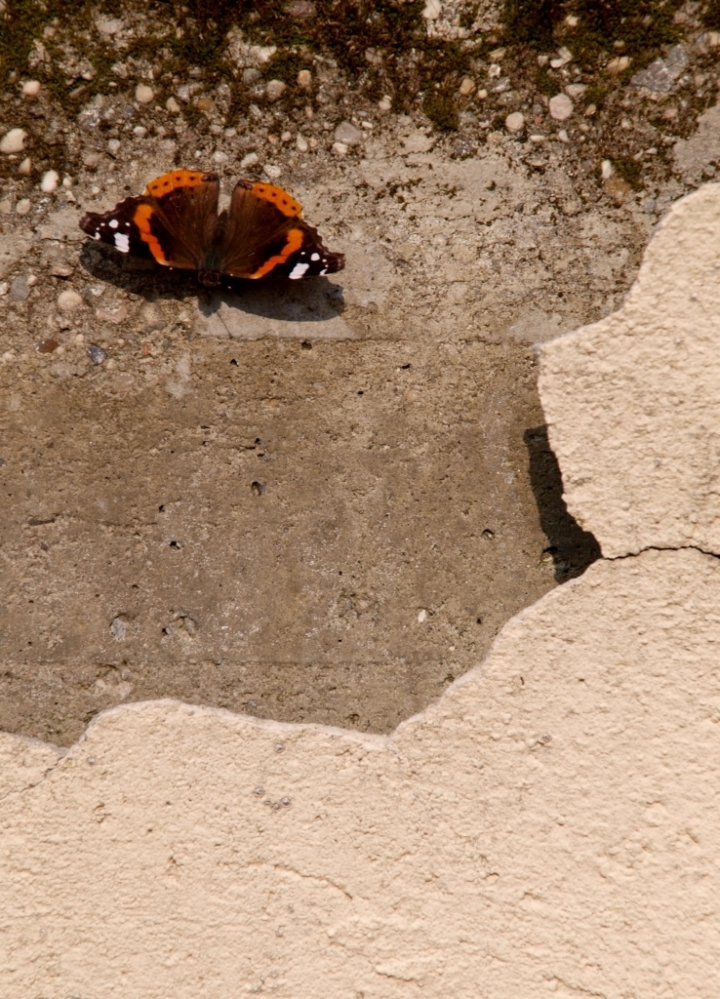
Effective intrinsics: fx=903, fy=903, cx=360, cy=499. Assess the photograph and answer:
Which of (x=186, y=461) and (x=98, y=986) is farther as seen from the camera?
(x=186, y=461)

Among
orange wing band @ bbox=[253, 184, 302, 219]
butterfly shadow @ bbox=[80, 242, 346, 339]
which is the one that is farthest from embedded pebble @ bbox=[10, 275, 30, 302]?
orange wing band @ bbox=[253, 184, 302, 219]

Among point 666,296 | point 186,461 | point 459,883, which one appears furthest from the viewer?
point 186,461

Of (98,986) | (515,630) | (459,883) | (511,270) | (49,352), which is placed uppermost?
(511,270)

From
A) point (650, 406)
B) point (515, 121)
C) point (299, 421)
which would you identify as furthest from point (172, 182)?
point (650, 406)

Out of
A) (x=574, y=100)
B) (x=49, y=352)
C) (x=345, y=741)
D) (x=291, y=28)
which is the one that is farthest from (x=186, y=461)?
(x=574, y=100)

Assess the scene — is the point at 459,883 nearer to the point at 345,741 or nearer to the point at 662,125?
the point at 345,741

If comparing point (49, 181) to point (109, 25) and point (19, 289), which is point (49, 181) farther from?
point (109, 25)

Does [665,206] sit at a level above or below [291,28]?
below

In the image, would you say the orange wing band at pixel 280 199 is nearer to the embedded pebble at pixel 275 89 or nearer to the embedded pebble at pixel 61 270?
the embedded pebble at pixel 275 89
